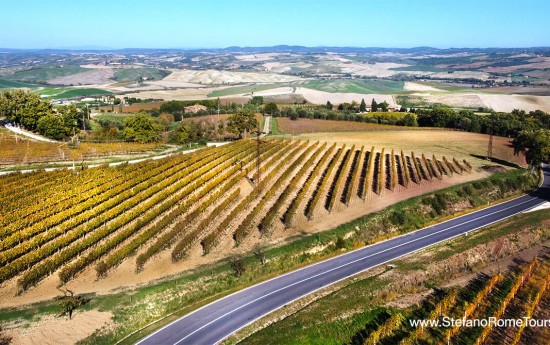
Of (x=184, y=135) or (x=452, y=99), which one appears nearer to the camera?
(x=184, y=135)

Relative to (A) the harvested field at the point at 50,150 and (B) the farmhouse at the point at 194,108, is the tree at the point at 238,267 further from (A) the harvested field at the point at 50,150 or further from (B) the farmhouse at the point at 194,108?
(B) the farmhouse at the point at 194,108

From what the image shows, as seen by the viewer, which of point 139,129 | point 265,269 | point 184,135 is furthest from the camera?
point 184,135

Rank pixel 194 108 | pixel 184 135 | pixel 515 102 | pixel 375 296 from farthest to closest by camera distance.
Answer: pixel 515 102 < pixel 194 108 < pixel 184 135 < pixel 375 296

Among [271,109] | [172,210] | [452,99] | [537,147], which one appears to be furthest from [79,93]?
[537,147]

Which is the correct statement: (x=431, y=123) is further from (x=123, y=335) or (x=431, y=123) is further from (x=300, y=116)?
(x=123, y=335)

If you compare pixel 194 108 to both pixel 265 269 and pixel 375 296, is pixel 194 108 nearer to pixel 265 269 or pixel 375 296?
pixel 265 269

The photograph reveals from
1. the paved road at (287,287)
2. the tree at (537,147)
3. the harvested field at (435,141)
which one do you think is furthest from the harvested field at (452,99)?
the paved road at (287,287)

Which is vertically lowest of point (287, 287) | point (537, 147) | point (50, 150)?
point (287, 287)

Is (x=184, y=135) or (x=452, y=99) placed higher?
(x=452, y=99)

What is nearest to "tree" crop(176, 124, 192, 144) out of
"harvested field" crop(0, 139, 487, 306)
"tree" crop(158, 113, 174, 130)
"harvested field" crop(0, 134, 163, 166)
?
"harvested field" crop(0, 134, 163, 166)

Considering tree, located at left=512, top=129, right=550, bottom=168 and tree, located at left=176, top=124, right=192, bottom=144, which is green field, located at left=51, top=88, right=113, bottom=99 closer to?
tree, located at left=176, top=124, right=192, bottom=144
